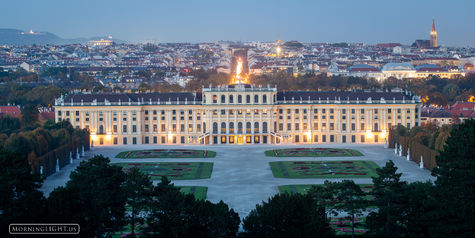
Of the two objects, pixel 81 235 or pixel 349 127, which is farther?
pixel 349 127

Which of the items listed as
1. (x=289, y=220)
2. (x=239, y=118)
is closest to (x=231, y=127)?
(x=239, y=118)

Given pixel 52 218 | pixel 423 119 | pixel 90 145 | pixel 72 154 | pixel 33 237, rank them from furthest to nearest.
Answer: pixel 423 119 < pixel 90 145 < pixel 72 154 < pixel 52 218 < pixel 33 237

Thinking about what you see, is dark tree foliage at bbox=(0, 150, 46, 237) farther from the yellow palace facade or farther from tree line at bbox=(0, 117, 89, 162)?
the yellow palace facade

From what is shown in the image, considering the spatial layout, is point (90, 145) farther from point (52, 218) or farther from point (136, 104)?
point (52, 218)

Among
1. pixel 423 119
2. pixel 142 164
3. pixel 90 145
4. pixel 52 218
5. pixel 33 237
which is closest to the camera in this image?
pixel 33 237

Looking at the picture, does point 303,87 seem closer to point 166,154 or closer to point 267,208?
point 166,154

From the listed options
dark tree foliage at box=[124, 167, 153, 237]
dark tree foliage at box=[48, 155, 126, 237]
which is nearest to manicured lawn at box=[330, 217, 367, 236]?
dark tree foliage at box=[124, 167, 153, 237]

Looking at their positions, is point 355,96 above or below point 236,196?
above

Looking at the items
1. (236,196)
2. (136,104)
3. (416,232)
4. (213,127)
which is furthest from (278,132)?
(416,232)
